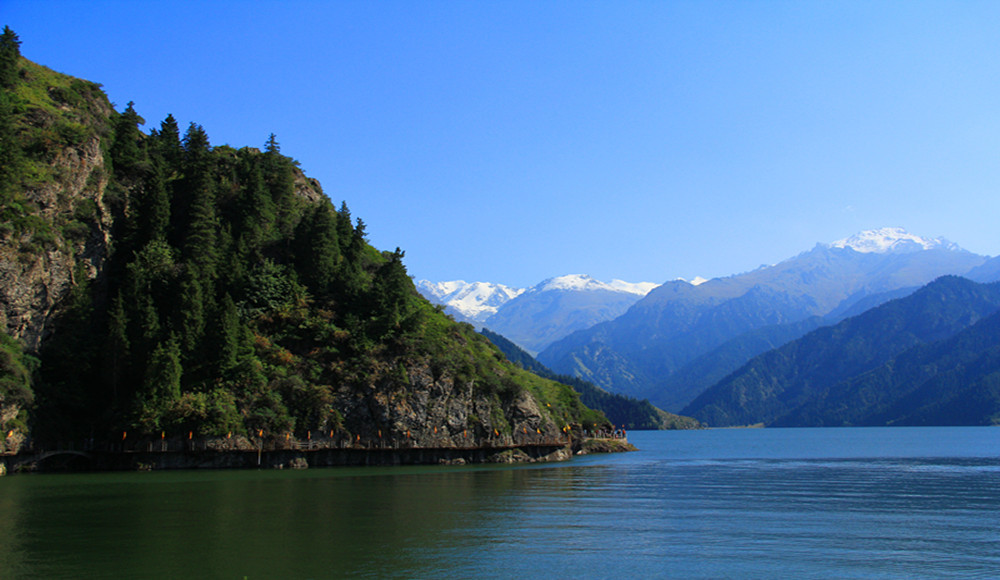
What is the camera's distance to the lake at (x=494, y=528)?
3381 centimetres

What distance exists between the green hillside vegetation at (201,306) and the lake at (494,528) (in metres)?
17.7

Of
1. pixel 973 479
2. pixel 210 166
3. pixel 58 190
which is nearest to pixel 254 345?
pixel 58 190

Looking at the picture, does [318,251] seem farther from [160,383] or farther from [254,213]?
[160,383]

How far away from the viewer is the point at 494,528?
4472 centimetres

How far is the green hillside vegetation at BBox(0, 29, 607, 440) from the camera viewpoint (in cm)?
9450

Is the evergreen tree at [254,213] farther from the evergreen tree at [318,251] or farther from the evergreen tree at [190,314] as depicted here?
the evergreen tree at [190,314]

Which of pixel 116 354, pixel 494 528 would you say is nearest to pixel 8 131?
pixel 116 354

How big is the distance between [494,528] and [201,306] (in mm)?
73485

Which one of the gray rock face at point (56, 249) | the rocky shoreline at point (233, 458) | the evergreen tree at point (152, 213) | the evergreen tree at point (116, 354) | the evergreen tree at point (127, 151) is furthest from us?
the evergreen tree at point (127, 151)

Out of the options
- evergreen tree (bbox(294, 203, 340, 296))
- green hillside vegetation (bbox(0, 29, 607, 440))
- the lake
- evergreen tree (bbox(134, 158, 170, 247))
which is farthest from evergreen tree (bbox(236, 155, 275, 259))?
the lake

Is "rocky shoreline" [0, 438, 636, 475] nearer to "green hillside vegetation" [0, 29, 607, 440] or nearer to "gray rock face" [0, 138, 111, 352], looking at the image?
"green hillside vegetation" [0, 29, 607, 440]

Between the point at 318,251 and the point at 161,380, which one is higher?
the point at 318,251

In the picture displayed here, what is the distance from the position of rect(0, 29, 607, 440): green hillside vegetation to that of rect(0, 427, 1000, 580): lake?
699 inches

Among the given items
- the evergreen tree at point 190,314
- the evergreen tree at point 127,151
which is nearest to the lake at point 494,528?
the evergreen tree at point 190,314
